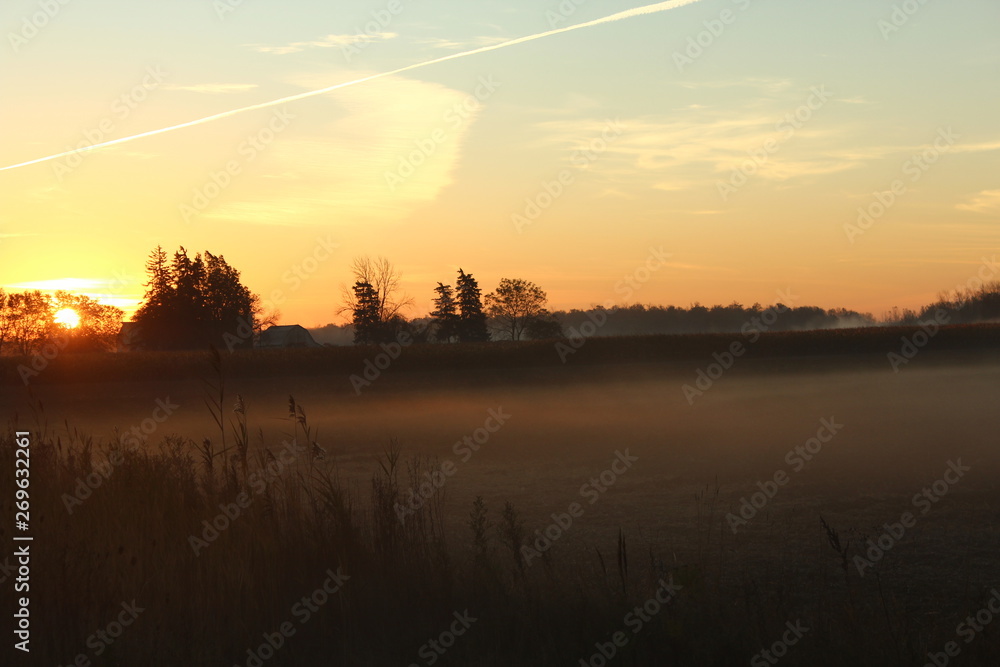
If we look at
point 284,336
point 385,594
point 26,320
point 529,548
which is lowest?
point 529,548

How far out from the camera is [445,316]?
76.0 meters

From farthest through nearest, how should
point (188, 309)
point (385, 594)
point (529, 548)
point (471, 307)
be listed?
point (471, 307) → point (188, 309) → point (529, 548) → point (385, 594)

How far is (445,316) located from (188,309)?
74.6 feet

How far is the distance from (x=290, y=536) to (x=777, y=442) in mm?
12905

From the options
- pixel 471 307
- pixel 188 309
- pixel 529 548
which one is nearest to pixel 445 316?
pixel 471 307

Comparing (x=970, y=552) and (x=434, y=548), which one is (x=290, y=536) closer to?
(x=434, y=548)

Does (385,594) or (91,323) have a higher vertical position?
(91,323)

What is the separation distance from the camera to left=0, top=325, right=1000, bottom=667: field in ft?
17.0

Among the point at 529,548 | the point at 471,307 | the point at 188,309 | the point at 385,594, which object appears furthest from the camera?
the point at 471,307

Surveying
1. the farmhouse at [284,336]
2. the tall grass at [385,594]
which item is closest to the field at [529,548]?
the tall grass at [385,594]

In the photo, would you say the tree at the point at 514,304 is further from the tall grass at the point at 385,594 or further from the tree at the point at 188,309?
the tall grass at the point at 385,594

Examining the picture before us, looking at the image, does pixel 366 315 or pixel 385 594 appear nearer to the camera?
pixel 385 594

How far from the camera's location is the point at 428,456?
1570 centimetres

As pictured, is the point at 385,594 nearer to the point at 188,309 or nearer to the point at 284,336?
the point at 188,309
